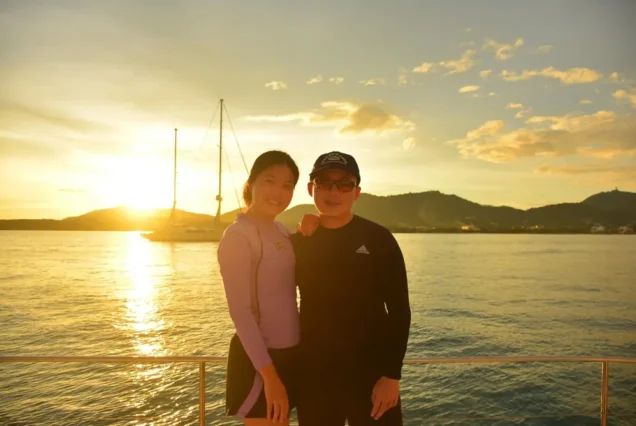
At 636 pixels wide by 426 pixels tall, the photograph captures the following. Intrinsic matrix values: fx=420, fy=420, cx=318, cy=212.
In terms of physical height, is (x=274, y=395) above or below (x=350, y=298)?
below

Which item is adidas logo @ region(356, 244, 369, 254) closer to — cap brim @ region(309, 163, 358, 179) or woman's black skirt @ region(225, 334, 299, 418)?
cap brim @ region(309, 163, 358, 179)

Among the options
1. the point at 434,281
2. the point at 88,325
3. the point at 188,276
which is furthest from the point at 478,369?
the point at 188,276

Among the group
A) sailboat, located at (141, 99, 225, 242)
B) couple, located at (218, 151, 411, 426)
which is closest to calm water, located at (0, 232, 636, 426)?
couple, located at (218, 151, 411, 426)

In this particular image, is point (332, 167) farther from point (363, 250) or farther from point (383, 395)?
point (383, 395)

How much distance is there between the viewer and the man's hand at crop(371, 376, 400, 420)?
84.6 inches

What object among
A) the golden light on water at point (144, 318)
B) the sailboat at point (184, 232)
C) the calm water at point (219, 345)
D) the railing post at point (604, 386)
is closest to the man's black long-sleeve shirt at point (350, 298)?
the railing post at point (604, 386)

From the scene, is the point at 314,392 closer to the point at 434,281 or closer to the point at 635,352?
the point at 635,352

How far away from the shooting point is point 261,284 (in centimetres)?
211

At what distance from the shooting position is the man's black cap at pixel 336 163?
2.30 metres

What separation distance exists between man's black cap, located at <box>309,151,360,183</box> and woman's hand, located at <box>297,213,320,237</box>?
235mm

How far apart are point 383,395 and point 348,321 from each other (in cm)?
41

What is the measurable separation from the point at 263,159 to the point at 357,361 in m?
1.19

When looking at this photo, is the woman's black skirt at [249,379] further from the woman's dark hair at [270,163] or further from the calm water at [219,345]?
the calm water at [219,345]

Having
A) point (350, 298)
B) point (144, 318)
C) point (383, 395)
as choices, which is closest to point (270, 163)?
point (350, 298)
